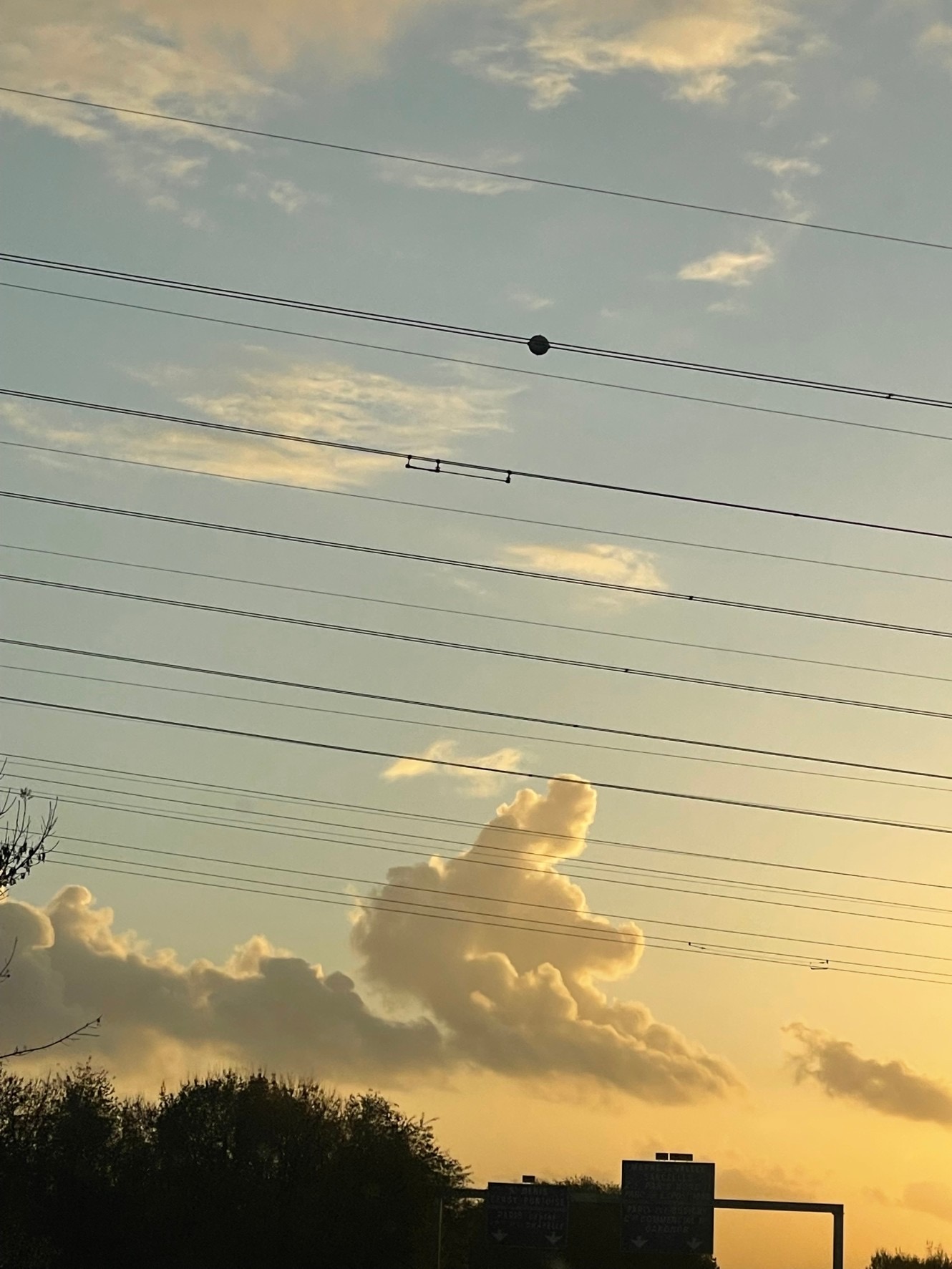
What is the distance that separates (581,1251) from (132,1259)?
126 ft

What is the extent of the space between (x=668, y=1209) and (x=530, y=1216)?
624cm

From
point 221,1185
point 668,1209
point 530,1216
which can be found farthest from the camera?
point 221,1185

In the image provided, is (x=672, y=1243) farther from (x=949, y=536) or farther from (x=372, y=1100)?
(x=949, y=536)

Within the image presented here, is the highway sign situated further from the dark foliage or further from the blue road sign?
the dark foliage

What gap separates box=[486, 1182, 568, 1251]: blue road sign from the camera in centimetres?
7931

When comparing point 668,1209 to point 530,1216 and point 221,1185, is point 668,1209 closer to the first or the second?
point 530,1216

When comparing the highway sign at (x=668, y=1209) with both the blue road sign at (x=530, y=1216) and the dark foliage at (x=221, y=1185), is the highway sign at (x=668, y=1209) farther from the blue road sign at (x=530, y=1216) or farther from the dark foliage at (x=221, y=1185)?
the dark foliage at (x=221, y=1185)

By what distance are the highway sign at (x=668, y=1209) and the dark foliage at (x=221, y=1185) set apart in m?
24.1

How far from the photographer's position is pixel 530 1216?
261ft

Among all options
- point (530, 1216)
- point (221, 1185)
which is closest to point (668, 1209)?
point (530, 1216)

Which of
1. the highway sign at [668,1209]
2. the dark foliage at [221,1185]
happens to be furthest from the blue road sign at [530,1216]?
the dark foliage at [221,1185]

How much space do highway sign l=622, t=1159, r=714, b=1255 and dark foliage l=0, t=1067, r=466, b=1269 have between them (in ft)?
79.1

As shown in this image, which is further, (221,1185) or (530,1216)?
(221,1185)

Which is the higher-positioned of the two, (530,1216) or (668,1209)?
(668,1209)
